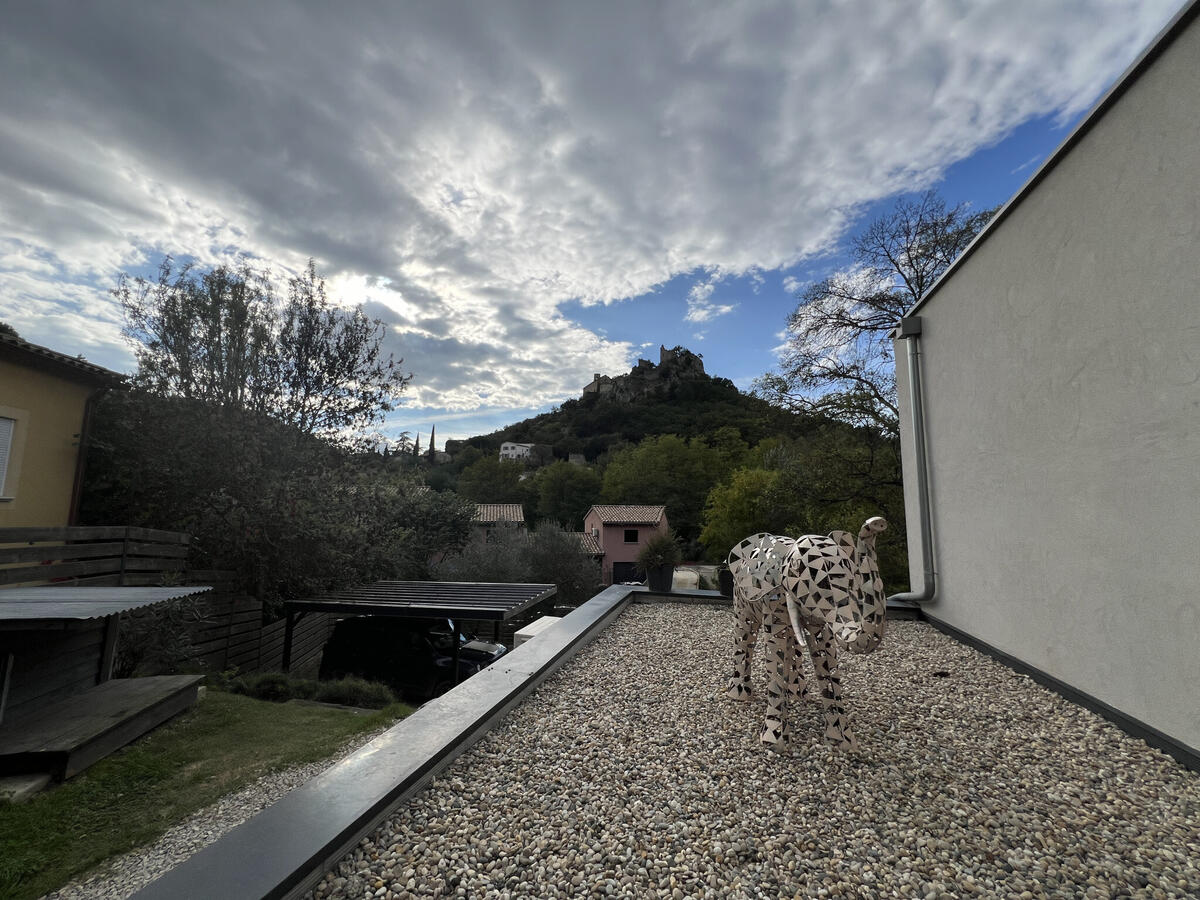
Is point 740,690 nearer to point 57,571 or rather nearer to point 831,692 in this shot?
point 831,692

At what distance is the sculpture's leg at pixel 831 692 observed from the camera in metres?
2.61

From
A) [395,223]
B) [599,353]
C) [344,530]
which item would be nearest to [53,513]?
[344,530]

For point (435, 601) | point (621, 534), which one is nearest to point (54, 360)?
point (435, 601)

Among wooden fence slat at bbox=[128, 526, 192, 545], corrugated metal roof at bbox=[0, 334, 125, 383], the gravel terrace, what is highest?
corrugated metal roof at bbox=[0, 334, 125, 383]

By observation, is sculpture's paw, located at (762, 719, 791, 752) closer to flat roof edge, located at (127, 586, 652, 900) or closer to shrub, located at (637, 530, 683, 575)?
flat roof edge, located at (127, 586, 652, 900)

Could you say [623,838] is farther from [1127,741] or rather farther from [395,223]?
[395,223]

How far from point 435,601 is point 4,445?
6.24 meters

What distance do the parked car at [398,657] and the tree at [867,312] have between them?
9.34m

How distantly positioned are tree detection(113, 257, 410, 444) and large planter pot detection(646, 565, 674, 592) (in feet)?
24.4

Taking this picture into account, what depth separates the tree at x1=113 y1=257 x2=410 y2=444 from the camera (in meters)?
9.51

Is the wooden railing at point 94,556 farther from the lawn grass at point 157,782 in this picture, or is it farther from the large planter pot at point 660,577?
the large planter pot at point 660,577

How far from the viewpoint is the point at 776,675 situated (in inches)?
108

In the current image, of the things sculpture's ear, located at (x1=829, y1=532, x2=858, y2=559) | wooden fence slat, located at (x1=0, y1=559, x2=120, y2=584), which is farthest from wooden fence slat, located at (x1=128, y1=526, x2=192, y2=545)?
sculpture's ear, located at (x1=829, y1=532, x2=858, y2=559)

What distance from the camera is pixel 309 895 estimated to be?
1524 mm
